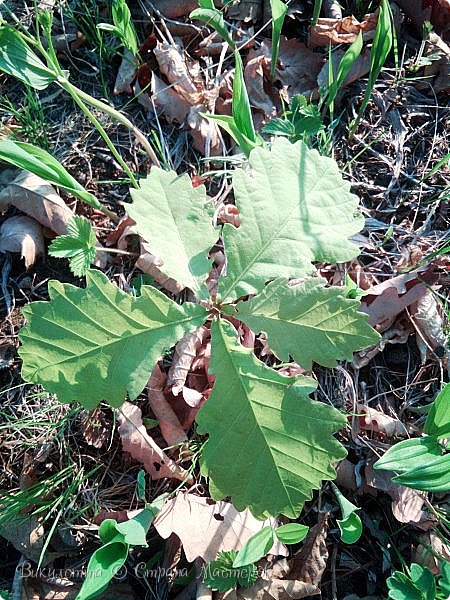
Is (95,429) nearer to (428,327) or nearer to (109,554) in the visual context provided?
(109,554)

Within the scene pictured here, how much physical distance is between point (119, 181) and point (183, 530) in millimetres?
989

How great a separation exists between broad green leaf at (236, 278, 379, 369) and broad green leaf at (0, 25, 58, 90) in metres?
0.83

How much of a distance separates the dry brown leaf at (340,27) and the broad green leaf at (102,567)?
1596 millimetres

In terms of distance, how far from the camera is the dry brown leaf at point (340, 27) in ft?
5.96

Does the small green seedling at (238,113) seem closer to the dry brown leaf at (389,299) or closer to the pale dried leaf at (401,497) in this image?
the dry brown leaf at (389,299)

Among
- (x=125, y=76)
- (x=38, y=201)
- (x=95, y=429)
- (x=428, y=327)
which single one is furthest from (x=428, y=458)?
(x=125, y=76)

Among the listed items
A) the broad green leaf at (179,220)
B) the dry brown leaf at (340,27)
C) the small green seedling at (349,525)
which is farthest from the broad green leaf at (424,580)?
the dry brown leaf at (340,27)

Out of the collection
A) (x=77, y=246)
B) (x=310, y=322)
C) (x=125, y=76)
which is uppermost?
(x=125, y=76)

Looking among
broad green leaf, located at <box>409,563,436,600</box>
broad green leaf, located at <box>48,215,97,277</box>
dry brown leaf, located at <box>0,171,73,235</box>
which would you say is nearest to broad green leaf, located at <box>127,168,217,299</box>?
broad green leaf, located at <box>48,215,97,277</box>

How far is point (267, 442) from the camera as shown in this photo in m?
1.17

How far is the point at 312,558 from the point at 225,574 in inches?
9.1

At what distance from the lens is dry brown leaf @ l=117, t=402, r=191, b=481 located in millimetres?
1449

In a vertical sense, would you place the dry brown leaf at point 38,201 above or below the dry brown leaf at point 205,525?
above

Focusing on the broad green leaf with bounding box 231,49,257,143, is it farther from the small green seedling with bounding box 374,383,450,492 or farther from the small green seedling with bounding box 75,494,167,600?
the small green seedling with bounding box 75,494,167,600
